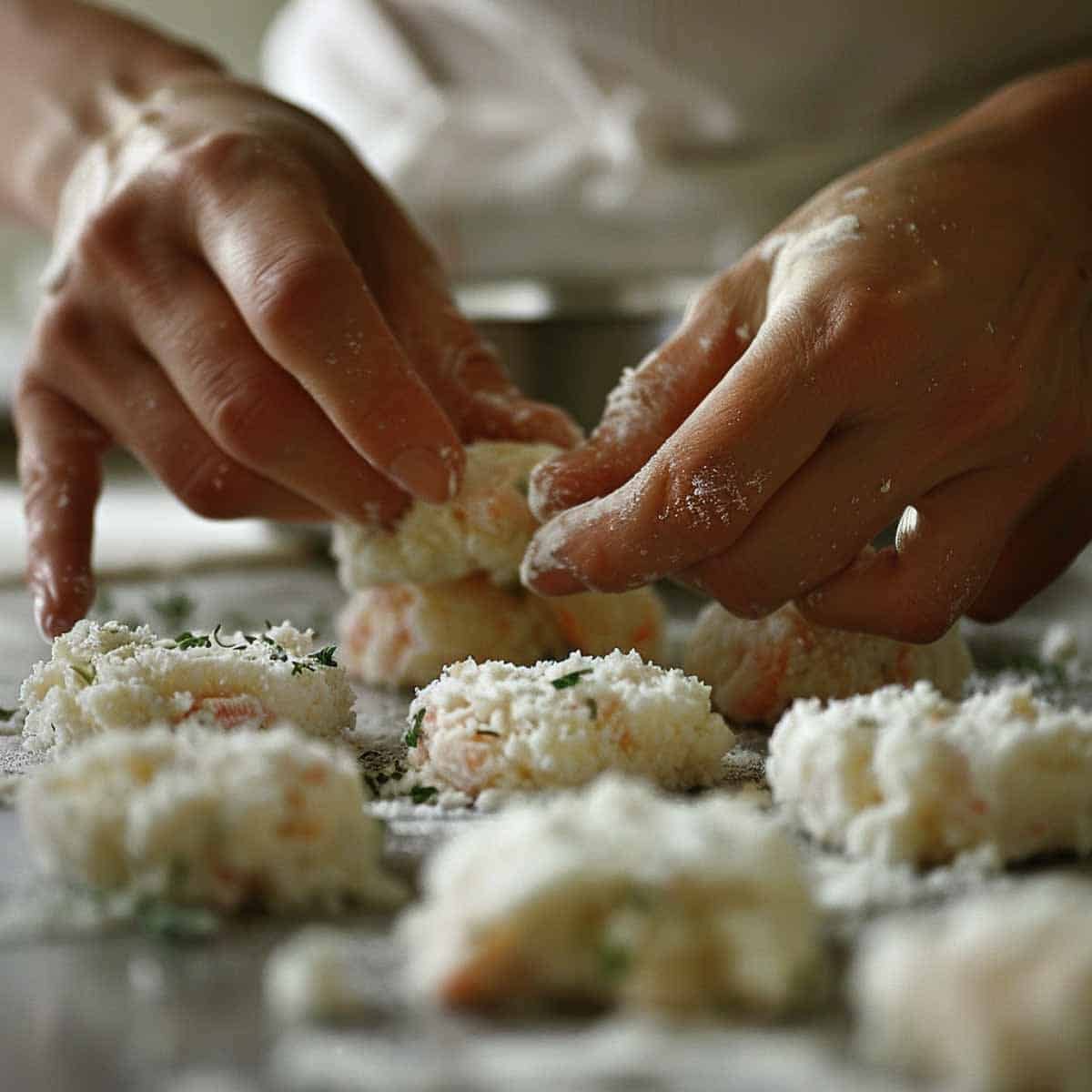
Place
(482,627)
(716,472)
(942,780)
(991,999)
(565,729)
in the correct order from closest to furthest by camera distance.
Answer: (991,999)
(942,780)
(565,729)
(716,472)
(482,627)

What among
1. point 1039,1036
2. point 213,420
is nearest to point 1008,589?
point 213,420

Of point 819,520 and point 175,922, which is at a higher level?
point 819,520

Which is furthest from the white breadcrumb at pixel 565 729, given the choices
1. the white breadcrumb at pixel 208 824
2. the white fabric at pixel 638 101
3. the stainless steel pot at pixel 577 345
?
the white fabric at pixel 638 101

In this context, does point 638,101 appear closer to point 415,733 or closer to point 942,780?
point 415,733

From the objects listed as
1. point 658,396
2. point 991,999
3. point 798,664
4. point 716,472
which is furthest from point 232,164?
point 991,999

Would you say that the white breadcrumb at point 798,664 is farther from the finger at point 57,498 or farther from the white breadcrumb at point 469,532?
the finger at point 57,498

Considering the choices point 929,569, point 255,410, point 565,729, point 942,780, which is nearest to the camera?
point 942,780

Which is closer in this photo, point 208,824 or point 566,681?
point 208,824
